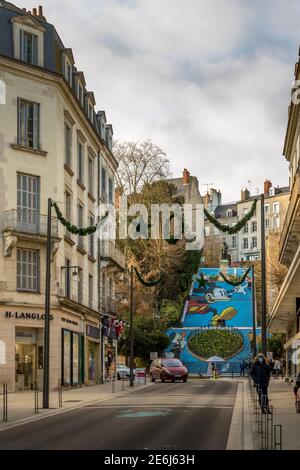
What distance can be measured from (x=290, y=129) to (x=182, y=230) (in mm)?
12047

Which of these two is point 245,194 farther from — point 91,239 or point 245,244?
point 91,239

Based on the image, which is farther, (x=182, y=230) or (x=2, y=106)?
(x=182, y=230)

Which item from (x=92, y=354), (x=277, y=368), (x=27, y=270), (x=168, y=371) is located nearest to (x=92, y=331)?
(x=92, y=354)

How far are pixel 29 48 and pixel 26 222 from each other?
8079mm

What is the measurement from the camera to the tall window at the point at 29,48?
122 ft

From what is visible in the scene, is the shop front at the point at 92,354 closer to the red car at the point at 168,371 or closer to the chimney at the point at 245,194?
the red car at the point at 168,371

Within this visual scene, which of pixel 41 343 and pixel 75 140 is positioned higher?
pixel 75 140

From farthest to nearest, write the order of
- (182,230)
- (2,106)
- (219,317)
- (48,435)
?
(219,317), (182,230), (2,106), (48,435)

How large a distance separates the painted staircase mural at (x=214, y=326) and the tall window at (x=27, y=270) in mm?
34073

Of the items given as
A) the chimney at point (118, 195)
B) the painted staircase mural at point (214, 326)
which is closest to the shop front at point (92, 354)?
the chimney at point (118, 195)

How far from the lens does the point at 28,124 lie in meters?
37.3

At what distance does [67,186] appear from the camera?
130 feet
